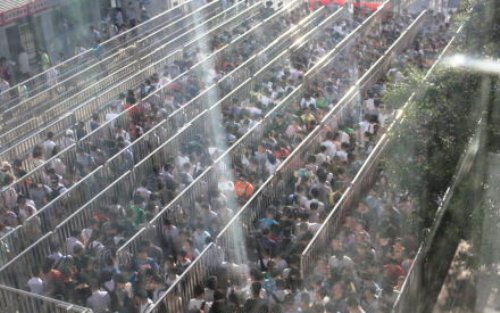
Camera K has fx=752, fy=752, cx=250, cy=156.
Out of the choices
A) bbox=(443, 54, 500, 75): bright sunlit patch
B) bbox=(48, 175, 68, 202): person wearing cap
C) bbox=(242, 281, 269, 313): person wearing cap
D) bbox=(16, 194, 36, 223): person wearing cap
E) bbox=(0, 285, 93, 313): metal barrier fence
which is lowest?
bbox=(48, 175, 68, 202): person wearing cap

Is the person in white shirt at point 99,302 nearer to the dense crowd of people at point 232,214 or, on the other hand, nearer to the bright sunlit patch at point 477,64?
the dense crowd of people at point 232,214

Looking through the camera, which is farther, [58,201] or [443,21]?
[443,21]

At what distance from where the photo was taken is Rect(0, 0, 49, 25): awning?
24.0 m

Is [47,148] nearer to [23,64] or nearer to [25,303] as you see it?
[25,303]

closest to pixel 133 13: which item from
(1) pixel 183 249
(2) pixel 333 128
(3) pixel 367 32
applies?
(3) pixel 367 32

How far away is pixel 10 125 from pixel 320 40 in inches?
404

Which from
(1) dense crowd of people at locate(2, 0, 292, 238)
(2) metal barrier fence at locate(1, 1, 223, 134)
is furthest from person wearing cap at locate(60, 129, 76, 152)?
(2) metal barrier fence at locate(1, 1, 223, 134)

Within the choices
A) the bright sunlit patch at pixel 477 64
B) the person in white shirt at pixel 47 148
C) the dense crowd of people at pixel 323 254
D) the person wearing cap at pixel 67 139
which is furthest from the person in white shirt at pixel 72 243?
the bright sunlit patch at pixel 477 64

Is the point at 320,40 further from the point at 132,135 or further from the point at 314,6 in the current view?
the point at 132,135

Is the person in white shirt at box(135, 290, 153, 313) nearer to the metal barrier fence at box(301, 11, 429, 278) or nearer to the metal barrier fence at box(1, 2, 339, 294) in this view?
the metal barrier fence at box(1, 2, 339, 294)

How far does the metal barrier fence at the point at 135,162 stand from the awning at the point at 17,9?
30.8ft

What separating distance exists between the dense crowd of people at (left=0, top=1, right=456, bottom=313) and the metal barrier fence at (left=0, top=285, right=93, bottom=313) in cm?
95

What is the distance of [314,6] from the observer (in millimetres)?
28297

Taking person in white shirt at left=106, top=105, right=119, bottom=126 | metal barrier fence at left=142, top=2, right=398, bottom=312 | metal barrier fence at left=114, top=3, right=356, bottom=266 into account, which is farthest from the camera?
person in white shirt at left=106, top=105, right=119, bottom=126
